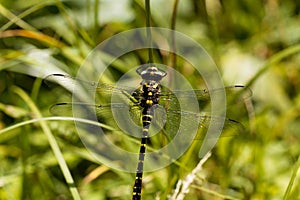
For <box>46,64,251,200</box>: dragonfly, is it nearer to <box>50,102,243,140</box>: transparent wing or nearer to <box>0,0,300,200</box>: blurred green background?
<box>50,102,243,140</box>: transparent wing

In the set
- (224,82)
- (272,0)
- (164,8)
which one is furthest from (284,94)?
(164,8)

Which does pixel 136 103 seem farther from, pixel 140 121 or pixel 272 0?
pixel 272 0

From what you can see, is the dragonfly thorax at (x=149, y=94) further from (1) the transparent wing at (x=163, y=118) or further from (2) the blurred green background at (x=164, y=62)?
(2) the blurred green background at (x=164, y=62)

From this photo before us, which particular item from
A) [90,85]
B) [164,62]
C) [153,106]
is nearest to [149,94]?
[153,106]

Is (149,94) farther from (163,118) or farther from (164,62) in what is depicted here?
(164,62)

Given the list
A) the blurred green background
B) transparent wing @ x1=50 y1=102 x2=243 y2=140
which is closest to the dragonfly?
transparent wing @ x1=50 y1=102 x2=243 y2=140

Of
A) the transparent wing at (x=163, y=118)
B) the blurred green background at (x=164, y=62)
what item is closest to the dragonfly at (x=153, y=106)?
the transparent wing at (x=163, y=118)

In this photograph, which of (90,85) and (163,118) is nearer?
(163,118)

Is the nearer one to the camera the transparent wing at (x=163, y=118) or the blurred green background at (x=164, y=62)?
the transparent wing at (x=163, y=118)
